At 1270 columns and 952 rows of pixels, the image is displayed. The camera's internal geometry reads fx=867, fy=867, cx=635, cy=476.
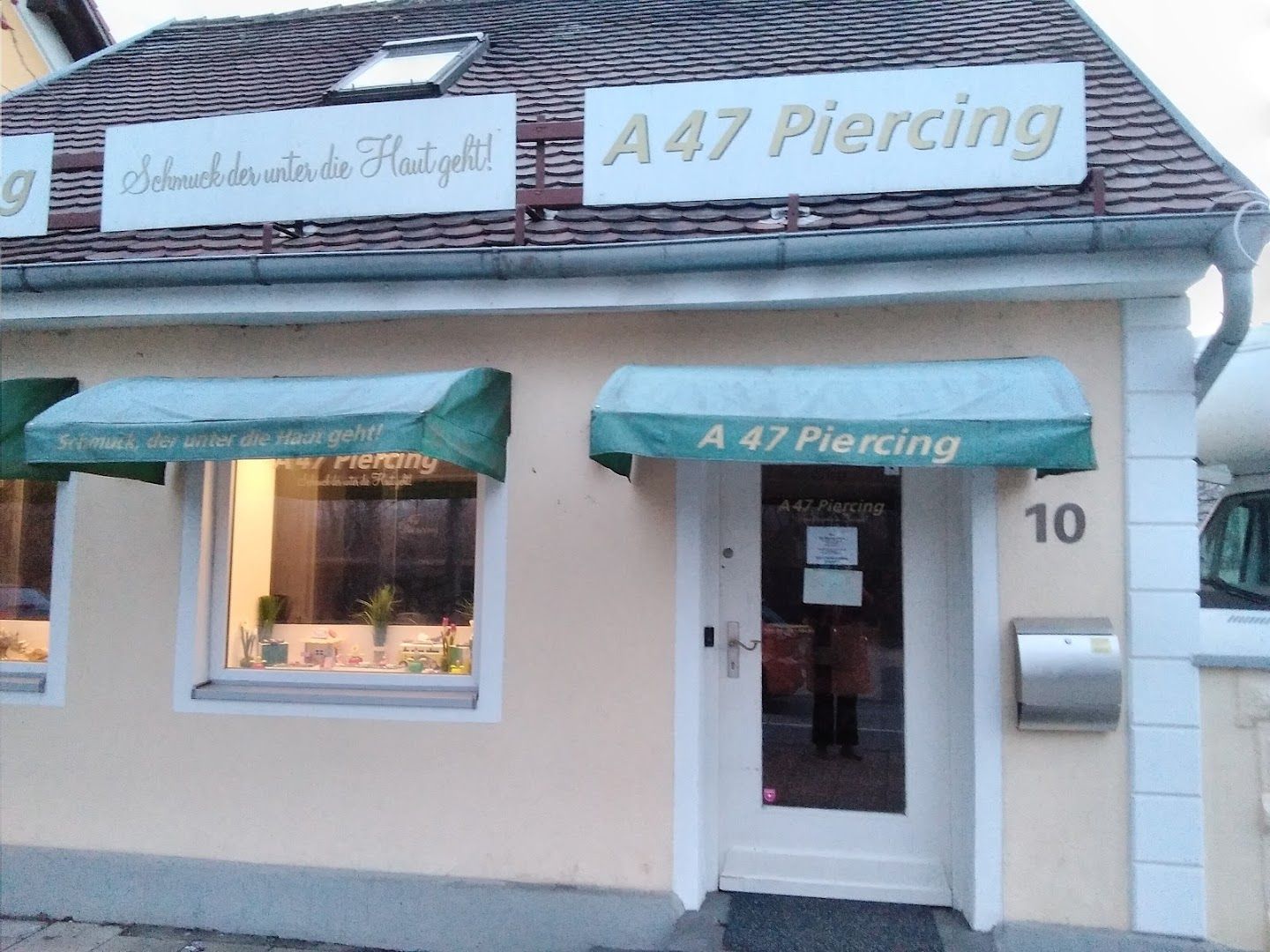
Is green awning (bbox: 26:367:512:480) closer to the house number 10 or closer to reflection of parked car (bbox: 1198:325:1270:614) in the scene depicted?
the house number 10

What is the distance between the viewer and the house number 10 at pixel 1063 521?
3939 millimetres

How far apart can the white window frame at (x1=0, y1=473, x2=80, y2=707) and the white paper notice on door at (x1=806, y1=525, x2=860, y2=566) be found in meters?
4.01

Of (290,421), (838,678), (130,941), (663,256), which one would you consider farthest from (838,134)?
(130,941)

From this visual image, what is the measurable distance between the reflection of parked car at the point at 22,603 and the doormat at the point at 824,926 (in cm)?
421

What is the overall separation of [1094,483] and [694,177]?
2.33 metres

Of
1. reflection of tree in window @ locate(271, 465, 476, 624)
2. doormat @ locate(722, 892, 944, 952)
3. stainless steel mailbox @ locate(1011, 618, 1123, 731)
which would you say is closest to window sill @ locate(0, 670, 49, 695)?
reflection of tree in window @ locate(271, 465, 476, 624)

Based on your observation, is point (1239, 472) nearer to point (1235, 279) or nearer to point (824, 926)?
point (1235, 279)

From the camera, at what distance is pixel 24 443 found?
449 cm

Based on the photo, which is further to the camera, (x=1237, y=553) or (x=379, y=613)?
(x=1237, y=553)

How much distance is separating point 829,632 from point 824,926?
54.4 inches

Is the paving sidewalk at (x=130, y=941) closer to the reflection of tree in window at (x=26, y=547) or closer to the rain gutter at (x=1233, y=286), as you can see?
the reflection of tree in window at (x=26, y=547)

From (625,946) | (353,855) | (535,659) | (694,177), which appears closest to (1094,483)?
(694,177)

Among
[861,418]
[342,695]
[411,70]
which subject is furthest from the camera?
[411,70]

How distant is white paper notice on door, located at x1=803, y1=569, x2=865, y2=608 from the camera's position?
14.8ft
